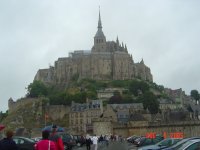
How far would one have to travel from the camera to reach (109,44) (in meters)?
186

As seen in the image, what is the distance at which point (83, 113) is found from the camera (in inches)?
4599

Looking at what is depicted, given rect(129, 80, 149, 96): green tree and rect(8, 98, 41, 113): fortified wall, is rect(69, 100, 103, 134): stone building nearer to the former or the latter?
rect(8, 98, 41, 113): fortified wall

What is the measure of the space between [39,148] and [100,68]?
157 m

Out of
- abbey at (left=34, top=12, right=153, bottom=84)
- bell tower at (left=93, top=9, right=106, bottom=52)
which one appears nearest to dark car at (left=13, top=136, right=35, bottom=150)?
abbey at (left=34, top=12, right=153, bottom=84)

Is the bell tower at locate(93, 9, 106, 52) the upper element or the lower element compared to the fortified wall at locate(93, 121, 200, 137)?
upper

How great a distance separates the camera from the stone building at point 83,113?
378 feet

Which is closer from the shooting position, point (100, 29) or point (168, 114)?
point (168, 114)

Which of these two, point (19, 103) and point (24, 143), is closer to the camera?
point (24, 143)

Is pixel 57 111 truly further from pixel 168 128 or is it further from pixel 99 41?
pixel 99 41

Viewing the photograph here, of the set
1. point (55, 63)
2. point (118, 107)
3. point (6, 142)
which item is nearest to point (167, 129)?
point (118, 107)

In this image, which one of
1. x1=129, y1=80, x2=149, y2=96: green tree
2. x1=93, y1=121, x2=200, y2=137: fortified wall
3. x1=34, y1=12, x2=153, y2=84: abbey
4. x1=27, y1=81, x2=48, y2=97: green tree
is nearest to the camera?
x1=93, y1=121, x2=200, y2=137: fortified wall

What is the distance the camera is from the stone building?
378 feet

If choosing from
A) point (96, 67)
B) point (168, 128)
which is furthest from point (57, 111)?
point (96, 67)

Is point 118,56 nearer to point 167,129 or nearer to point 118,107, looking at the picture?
point 118,107
